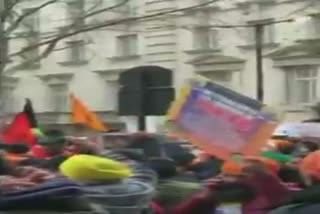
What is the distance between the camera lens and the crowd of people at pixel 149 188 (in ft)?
12.5

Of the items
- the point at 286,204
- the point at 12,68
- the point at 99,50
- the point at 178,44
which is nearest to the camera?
the point at 286,204

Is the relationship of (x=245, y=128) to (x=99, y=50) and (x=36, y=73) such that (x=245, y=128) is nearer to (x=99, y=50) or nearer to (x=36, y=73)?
→ (x=99, y=50)

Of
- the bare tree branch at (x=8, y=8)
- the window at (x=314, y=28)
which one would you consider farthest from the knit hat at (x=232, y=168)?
the window at (x=314, y=28)

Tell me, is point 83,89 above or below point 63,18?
below

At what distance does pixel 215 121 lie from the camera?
297 inches

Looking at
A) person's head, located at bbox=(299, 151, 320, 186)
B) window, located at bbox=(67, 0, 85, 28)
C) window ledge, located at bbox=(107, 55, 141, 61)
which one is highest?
window, located at bbox=(67, 0, 85, 28)

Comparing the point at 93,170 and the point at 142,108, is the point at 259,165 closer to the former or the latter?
the point at 93,170

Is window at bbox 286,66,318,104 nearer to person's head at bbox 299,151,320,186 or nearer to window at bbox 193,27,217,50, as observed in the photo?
window at bbox 193,27,217,50

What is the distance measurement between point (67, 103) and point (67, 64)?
4.71 ft

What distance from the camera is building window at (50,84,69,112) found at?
41.1 m

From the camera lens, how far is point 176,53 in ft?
121

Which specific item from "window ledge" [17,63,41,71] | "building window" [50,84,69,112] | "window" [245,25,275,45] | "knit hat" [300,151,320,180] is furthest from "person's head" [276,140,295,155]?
"building window" [50,84,69,112]

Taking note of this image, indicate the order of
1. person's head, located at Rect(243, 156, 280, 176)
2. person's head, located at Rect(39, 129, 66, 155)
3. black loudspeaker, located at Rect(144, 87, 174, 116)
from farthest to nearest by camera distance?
black loudspeaker, located at Rect(144, 87, 174, 116) → person's head, located at Rect(39, 129, 66, 155) → person's head, located at Rect(243, 156, 280, 176)

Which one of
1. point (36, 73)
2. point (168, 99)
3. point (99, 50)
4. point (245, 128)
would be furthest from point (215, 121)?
point (36, 73)
